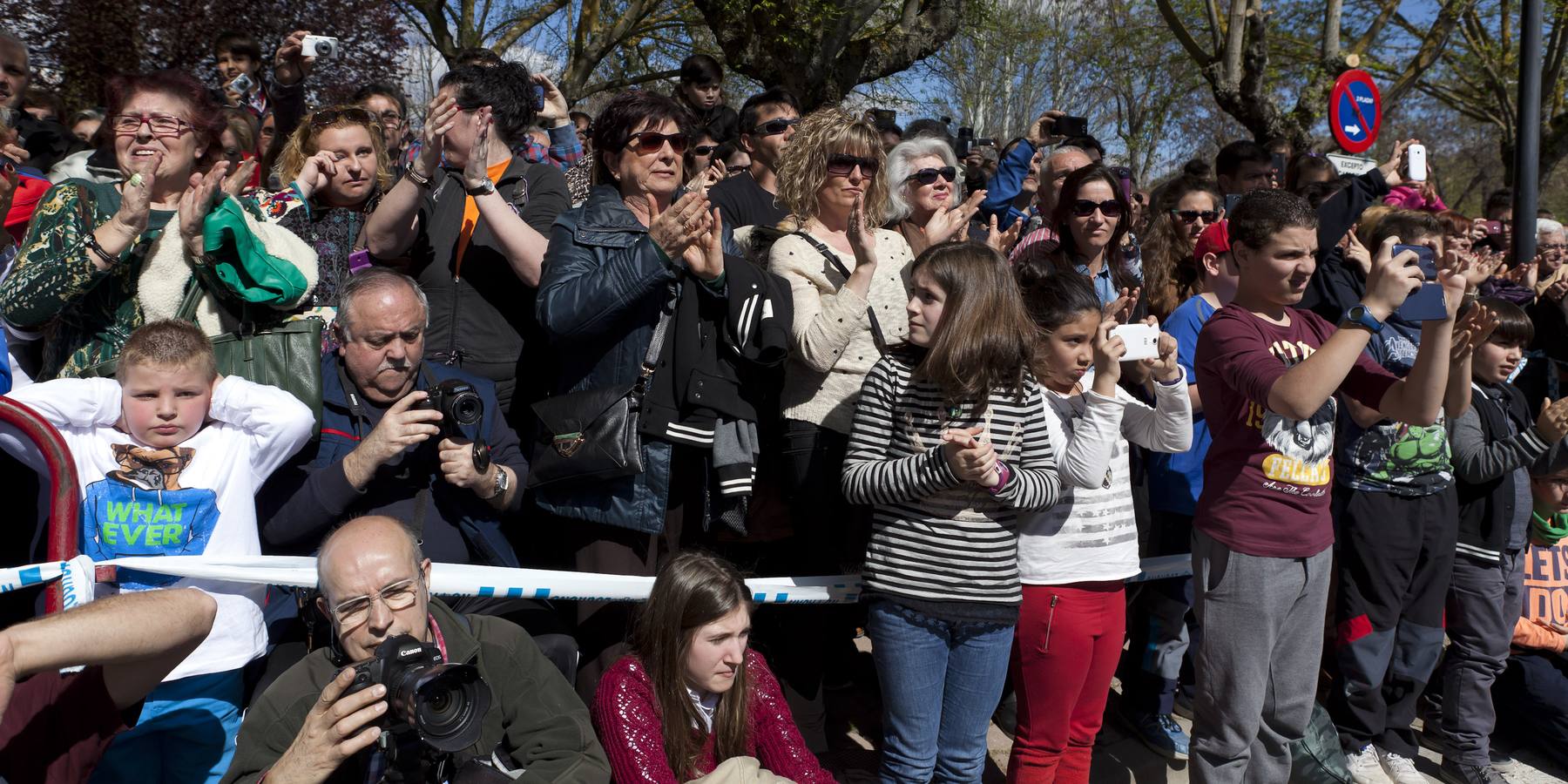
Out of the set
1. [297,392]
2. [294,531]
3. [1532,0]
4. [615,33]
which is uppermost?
[615,33]

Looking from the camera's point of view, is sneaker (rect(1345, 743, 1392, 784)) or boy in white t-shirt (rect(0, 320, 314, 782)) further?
sneaker (rect(1345, 743, 1392, 784))

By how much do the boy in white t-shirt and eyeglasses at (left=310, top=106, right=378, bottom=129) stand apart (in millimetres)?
1295

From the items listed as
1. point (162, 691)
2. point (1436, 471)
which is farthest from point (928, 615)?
point (1436, 471)

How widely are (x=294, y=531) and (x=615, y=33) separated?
555 inches

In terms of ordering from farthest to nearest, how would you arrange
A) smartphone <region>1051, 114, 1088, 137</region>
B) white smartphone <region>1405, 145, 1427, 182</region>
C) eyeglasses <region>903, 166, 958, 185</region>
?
1. smartphone <region>1051, 114, 1088, 137</region>
2. white smartphone <region>1405, 145, 1427, 182</region>
3. eyeglasses <region>903, 166, 958, 185</region>

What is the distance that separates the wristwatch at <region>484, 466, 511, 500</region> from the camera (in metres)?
3.45

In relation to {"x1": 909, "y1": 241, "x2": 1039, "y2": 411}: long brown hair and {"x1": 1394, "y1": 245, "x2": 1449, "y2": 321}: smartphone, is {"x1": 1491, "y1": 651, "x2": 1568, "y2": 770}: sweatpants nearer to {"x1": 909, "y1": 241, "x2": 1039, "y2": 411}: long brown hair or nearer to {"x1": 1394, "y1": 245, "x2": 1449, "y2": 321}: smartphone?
{"x1": 1394, "y1": 245, "x2": 1449, "y2": 321}: smartphone

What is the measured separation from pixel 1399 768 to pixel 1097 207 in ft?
8.05

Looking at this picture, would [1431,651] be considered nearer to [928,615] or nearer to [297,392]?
[928,615]

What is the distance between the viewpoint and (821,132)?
13.5 feet

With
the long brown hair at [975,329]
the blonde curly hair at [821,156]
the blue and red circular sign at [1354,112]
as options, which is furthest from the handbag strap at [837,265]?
the blue and red circular sign at [1354,112]

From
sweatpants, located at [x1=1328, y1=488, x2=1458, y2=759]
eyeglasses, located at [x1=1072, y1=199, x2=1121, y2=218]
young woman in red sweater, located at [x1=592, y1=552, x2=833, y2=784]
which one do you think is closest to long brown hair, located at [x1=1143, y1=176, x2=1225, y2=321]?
eyeglasses, located at [x1=1072, y1=199, x2=1121, y2=218]

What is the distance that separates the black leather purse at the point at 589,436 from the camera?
3355 mm

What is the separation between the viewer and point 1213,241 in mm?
4898
